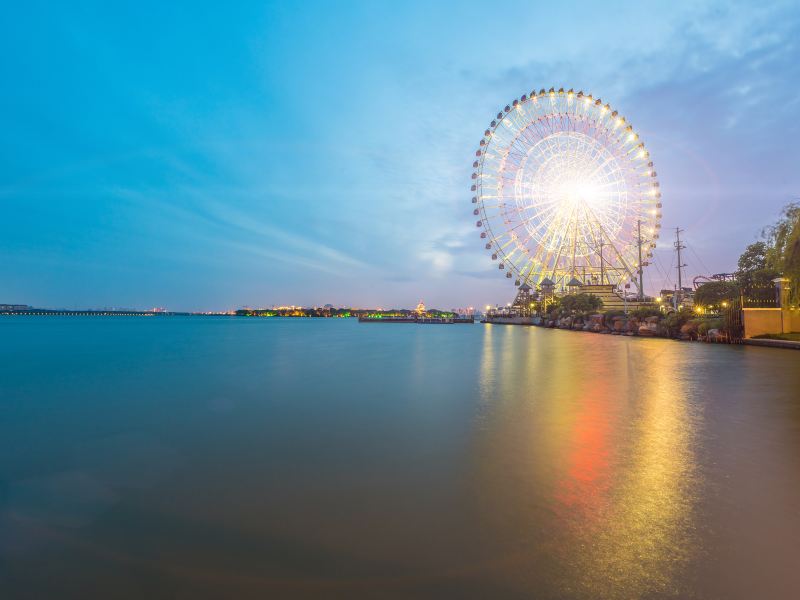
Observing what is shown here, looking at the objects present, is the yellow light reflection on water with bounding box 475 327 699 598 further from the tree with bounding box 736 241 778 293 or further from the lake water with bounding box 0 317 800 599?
the tree with bounding box 736 241 778 293

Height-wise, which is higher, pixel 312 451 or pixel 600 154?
pixel 600 154

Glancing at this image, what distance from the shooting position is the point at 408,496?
6.93 meters

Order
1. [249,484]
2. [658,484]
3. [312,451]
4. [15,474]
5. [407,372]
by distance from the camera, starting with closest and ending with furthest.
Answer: [658,484] < [249,484] < [15,474] < [312,451] < [407,372]

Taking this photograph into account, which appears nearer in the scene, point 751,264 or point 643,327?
point 643,327

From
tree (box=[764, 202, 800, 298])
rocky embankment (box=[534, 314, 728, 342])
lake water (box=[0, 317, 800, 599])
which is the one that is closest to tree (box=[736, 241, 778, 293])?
rocky embankment (box=[534, 314, 728, 342])

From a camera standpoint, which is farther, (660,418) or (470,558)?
(660,418)

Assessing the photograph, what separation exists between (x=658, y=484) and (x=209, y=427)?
10.5 meters

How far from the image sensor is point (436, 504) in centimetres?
657

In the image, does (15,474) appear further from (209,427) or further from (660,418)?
(660,418)

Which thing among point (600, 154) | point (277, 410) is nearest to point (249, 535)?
point (277, 410)

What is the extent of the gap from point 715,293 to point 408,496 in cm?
6939

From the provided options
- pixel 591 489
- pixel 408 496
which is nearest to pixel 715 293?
pixel 591 489

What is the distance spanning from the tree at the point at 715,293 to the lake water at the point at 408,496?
52.6 meters

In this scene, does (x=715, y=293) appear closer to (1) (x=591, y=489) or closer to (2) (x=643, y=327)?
(2) (x=643, y=327)
